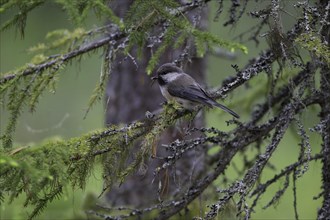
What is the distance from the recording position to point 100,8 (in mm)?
3982

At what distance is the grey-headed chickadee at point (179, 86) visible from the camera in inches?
190

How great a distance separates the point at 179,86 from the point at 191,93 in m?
0.22

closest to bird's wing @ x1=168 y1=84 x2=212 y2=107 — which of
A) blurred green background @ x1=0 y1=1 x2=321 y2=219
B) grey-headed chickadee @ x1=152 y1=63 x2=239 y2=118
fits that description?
grey-headed chickadee @ x1=152 y1=63 x2=239 y2=118

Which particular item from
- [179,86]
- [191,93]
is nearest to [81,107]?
[179,86]

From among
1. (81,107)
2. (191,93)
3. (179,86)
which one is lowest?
(191,93)

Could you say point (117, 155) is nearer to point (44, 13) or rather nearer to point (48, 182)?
point (48, 182)

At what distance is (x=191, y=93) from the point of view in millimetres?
4926

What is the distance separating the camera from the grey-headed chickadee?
15.8ft

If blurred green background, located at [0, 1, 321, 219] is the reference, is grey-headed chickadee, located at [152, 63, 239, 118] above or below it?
below

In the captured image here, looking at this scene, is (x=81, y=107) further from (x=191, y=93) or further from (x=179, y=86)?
(x=191, y=93)

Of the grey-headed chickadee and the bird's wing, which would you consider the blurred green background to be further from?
the bird's wing

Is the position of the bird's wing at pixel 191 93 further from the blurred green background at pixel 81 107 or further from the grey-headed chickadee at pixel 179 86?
the blurred green background at pixel 81 107

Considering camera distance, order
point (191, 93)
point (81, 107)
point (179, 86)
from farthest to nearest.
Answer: point (81, 107) < point (179, 86) < point (191, 93)

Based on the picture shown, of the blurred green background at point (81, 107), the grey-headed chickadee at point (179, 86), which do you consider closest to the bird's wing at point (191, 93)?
the grey-headed chickadee at point (179, 86)
